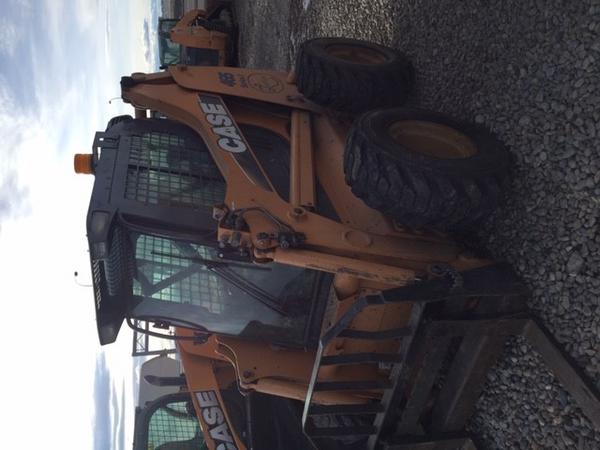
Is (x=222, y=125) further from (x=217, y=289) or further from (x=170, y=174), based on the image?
(x=217, y=289)

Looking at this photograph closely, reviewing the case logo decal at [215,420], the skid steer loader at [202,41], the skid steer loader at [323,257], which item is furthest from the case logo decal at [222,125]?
the skid steer loader at [202,41]

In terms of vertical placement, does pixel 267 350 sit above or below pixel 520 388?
below

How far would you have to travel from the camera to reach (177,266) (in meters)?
3.11

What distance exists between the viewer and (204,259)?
3.09 m

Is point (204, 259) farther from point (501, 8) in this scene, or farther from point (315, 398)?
point (501, 8)

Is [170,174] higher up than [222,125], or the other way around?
[222,125]

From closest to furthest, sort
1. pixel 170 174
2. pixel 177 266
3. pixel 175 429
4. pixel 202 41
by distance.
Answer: pixel 177 266 → pixel 170 174 → pixel 175 429 → pixel 202 41

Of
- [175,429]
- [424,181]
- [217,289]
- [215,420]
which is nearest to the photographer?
[424,181]

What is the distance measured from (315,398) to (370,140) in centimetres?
154

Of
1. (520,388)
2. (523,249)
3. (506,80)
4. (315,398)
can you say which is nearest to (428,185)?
(523,249)

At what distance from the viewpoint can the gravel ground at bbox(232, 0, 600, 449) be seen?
8.29 ft

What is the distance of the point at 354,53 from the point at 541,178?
92.5 inches

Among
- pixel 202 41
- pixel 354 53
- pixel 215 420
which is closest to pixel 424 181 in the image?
pixel 354 53

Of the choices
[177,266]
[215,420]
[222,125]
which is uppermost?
[222,125]
